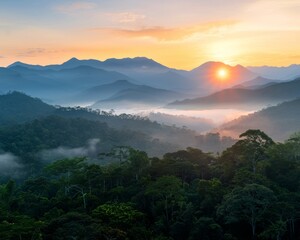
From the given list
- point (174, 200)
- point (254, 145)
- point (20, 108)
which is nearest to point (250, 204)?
point (174, 200)

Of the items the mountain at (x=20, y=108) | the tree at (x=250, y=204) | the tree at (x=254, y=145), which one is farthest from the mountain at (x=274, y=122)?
the tree at (x=250, y=204)

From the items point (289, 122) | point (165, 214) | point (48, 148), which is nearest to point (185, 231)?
point (165, 214)

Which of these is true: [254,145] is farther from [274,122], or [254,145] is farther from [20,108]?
[20,108]

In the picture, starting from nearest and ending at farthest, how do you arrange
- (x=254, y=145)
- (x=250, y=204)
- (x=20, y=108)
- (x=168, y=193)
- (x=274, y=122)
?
(x=250, y=204)
(x=168, y=193)
(x=254, y=145)
(x=274, y=122)
(x=20, y=108)

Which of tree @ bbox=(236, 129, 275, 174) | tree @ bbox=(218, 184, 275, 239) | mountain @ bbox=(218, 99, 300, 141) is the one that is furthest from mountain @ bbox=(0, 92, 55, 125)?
tree @ bbox=(218, 184, 275, 239)

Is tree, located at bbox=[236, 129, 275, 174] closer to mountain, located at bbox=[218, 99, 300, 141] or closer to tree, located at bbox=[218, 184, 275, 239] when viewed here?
tree, located at bbox=[218, 184, 275, 239]

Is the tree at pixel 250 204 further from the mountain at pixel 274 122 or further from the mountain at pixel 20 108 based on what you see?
the mountain at pixel 20 108
